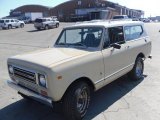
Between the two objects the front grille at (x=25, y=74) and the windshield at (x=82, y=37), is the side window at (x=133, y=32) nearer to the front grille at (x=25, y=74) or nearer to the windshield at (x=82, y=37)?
the windshield at (x=82, y=37)

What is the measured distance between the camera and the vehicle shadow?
4.77 m

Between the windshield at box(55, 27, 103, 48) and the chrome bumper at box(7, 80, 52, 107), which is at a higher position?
the windshield at box(55, 27, 103, 48)

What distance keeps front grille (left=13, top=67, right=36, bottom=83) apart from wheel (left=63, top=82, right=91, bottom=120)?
2.34 feet

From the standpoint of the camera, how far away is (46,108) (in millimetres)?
5184

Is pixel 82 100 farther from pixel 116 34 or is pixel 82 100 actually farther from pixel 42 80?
pixel 116 34

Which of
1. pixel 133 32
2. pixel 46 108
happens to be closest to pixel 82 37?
pixel 46 108

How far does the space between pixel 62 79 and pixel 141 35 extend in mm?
4145

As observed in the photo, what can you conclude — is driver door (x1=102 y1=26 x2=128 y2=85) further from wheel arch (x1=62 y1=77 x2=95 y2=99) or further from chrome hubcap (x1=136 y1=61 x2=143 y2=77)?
chrome hubcap (x1=136 y1=61 x2=143 y2=77)

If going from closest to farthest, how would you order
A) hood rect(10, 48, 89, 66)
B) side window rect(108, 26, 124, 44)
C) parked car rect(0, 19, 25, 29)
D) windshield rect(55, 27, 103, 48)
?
hood rect(10, 48, 89, 66) → windshield rect(55, 27, 103, 48) → side window rect(108, 26, 124, 44) → parked car rect(0, 19, 25, 29)

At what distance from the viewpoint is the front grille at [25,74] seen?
422 cm

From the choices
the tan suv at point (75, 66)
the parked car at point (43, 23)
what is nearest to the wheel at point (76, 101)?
the tan suv at point (75, 66)

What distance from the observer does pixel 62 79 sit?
4004 mm

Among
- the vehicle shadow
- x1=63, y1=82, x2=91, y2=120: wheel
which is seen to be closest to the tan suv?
x1=63, y1=82, x2=91, y2=120: wheel

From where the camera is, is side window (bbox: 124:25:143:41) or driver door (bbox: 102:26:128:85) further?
side window (bbox: 124:25:143:41)
